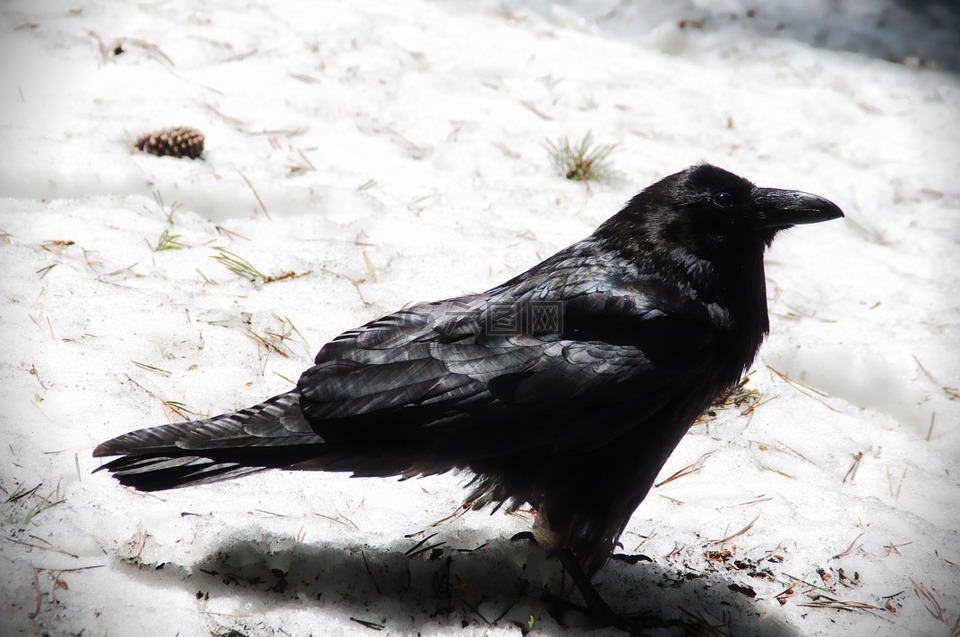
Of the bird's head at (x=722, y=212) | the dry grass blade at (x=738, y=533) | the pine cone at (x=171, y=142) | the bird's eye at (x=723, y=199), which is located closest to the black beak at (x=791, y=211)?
the bird's head at (x=722, y=212)

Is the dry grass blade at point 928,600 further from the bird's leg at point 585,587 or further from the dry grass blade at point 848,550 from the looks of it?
the bird's leg at point 585,587

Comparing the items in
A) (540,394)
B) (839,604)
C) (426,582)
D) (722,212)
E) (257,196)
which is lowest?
(426,582)

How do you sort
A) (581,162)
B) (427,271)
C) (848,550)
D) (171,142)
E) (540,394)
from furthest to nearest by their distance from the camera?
(581,162)
(171,142)
(427,271)
(848,550)
(540,394)

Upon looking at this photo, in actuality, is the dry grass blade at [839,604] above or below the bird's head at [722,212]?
below

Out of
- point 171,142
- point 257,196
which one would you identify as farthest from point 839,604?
point 171,142

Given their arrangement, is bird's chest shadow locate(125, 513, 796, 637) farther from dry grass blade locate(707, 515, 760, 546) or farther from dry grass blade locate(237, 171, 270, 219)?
dry grass blade locate(237, 171, 270, 219)

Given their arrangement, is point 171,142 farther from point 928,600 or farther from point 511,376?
point 928,600
